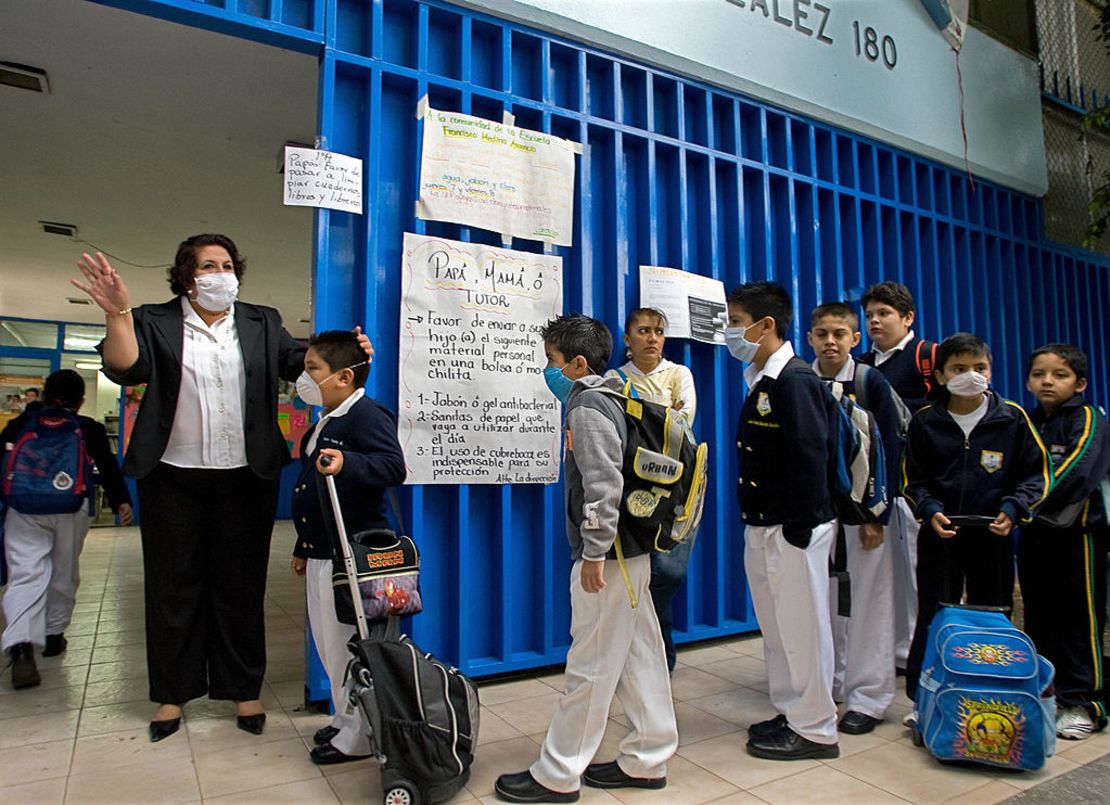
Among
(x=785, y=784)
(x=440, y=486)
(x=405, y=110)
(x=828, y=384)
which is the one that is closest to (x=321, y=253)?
(x=405, y=110)

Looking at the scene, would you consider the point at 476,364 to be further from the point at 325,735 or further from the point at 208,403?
the point at 325,735

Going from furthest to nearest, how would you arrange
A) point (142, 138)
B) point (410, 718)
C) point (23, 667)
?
point (142, 138)
point (23, 667)
point (410, 718)

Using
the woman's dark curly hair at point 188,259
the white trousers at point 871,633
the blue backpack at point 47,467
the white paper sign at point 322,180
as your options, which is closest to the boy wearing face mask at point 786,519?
the white trousers at point 871,633

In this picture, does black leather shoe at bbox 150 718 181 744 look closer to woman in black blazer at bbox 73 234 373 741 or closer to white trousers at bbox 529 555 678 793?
woman in black blazer at bbox 73 234 373 741

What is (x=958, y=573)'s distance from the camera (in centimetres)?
304

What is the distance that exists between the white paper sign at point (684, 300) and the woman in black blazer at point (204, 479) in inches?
70.4

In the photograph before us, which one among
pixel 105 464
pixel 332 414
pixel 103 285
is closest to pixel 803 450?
pixel 332 414

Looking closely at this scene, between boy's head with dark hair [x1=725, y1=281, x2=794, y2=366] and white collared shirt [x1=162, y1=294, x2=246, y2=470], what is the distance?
2.01m

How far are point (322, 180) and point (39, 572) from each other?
2497 mm

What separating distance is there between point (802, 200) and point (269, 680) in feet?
13.9

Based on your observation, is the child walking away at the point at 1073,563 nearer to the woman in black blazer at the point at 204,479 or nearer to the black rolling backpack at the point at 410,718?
the black rolling backpack at the point at 410,718

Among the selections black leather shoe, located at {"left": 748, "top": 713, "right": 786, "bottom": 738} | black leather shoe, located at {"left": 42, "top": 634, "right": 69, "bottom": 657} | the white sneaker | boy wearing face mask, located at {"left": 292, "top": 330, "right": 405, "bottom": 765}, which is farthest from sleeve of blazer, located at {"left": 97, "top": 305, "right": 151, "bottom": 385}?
the white sneaker

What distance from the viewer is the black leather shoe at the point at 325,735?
279 centimetres

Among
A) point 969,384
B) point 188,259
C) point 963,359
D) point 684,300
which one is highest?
point 684,300
